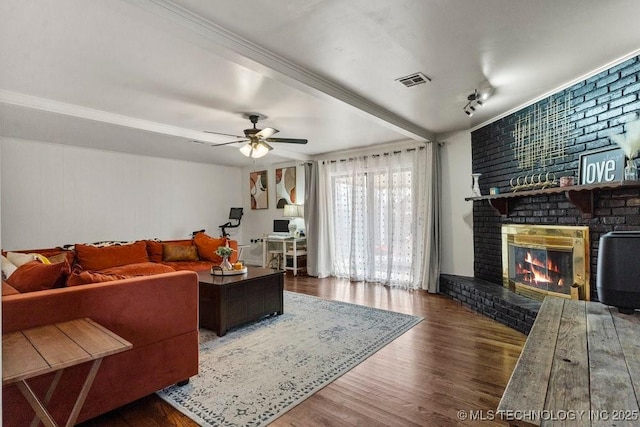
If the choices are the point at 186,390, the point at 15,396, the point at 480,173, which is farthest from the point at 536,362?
the point at 480,173

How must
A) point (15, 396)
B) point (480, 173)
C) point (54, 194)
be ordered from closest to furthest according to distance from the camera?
point (15, 396)
point (480, 173)
point (54, 194)

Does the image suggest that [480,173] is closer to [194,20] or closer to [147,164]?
[194,20]

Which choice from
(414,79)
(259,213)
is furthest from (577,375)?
(259,213)

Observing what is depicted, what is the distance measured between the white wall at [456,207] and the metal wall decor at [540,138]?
3.21ft

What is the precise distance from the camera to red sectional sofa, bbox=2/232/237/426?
1.72 meters

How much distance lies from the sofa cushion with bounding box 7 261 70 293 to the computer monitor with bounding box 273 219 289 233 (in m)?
5.08

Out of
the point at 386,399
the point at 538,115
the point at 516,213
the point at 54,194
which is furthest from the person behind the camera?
the point at 54,194

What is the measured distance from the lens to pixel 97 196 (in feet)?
18.4

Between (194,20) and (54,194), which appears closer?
(194,20)

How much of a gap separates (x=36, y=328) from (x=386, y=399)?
2072 millimetres

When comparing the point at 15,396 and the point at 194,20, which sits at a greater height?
the point at 194,20

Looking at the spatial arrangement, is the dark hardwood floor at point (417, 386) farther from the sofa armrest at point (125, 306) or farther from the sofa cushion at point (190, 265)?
the sofa cushion at point (190, 265)

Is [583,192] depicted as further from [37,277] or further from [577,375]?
[37,277]

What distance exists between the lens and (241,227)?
8.06 meters
